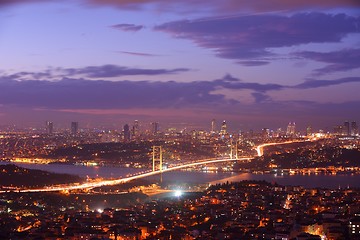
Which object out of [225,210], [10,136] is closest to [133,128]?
[10,136]

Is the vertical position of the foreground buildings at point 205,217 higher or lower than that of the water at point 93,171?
lower

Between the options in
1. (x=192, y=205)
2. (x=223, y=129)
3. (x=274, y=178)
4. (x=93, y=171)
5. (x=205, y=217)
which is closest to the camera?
(x=205, y=217)

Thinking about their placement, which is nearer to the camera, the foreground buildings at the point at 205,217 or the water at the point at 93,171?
the foreground buildings at the point at 205,217

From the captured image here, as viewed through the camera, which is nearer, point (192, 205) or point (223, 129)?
point (192, 205)

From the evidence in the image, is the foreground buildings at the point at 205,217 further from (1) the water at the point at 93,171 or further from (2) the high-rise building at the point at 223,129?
(2) the high-rise building at the point at 223,129

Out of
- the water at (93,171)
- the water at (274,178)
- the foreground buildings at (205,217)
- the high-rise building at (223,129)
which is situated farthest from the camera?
the high-rise building at (223,129)

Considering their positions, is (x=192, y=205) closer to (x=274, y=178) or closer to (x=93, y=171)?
(x=274, y=178)

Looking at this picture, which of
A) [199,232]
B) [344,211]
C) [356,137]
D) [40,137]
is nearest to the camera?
[199,232]

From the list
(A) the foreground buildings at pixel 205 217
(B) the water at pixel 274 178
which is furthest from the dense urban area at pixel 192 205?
(B) the water at pixel 274 178

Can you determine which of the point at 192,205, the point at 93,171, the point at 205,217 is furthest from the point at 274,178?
the point at 205,217

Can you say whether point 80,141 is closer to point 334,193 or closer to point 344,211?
point 334,193

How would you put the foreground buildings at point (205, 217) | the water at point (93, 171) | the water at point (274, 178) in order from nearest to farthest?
1. the foreground buildings at point (205, 217)
2. the water at point (274, 178)
3. the water at point (93, 171)
